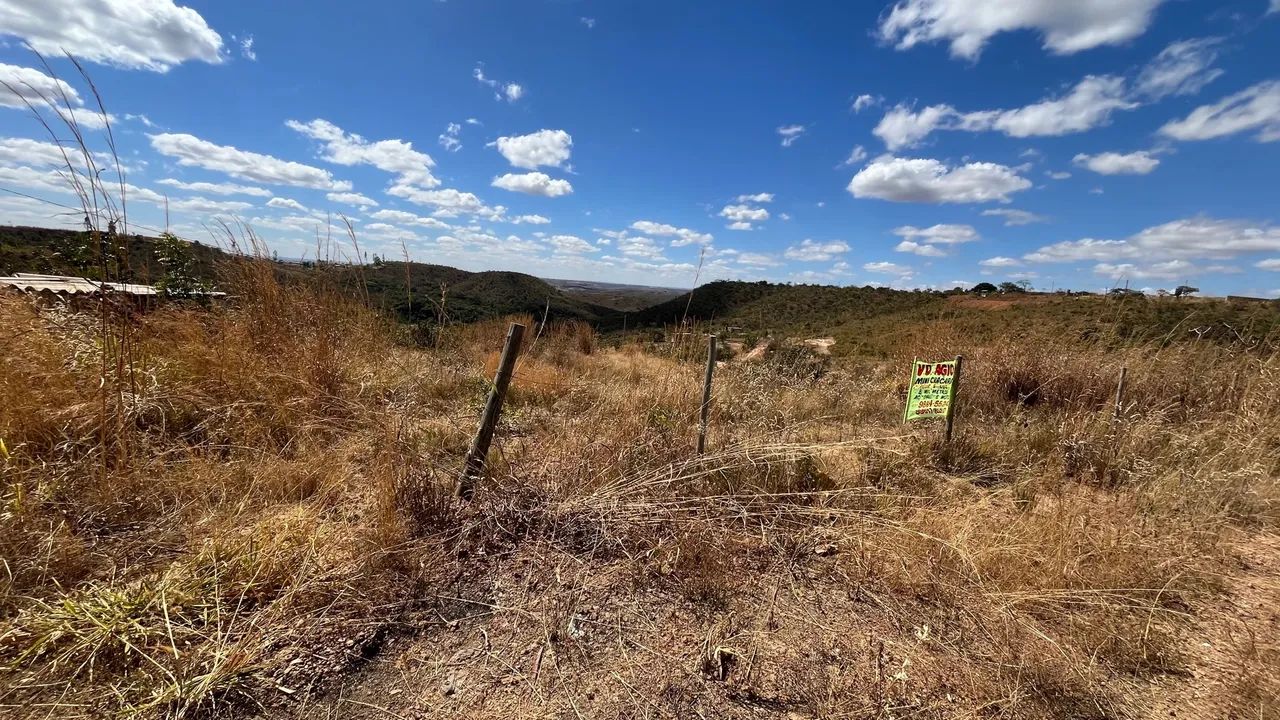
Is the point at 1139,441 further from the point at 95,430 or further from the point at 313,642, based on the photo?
the point at 95,430

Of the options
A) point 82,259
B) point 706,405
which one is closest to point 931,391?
point 706,405

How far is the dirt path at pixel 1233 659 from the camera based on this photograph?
5.54 ft

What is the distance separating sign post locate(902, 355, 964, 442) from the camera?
396cm

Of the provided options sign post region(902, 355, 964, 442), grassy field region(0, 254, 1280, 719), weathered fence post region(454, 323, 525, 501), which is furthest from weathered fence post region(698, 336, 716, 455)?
sign post region(902, 355, 964, 442)

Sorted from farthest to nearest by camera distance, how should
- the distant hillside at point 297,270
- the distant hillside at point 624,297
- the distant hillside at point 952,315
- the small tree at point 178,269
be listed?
the distant hillside at point 624,297
the distant hillside at point 952,315
the small tree at point 178,269
the distant hillside at point 297,270

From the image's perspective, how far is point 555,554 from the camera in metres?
2.38

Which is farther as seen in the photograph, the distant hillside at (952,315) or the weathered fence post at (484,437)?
the distant hillside at (952,315)

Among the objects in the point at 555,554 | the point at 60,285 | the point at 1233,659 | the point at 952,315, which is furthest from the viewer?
the point at 952,315

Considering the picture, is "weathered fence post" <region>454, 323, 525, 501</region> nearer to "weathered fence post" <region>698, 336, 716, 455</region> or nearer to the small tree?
"weathered fence post" <region>698, 336, 716, 455</region>

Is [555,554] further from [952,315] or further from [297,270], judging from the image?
[952,315]

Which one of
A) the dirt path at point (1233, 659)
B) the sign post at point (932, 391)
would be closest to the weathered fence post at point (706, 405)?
the sign post at point (932, 391)

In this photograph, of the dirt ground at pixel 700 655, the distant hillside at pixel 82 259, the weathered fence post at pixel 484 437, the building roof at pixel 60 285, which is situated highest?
the distant hillside at pixel 82 259

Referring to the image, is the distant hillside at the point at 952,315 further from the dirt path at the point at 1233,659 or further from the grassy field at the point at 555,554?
the dirt path at the point at 1233,659

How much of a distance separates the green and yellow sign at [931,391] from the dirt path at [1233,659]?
171 cm
